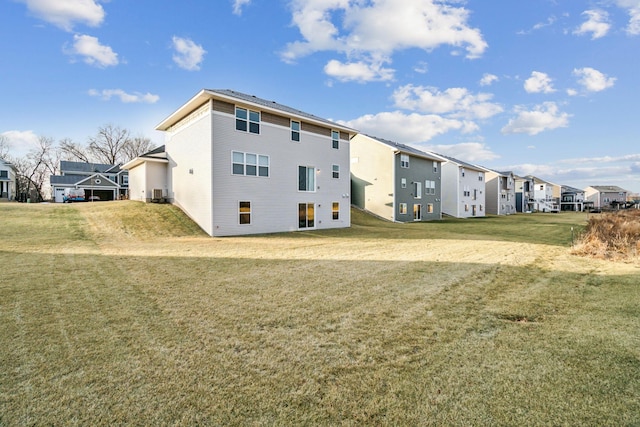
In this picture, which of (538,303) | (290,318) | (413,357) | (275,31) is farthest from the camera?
(275,31)

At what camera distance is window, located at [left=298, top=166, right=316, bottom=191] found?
19750 millimetres

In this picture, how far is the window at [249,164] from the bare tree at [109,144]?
50.2m

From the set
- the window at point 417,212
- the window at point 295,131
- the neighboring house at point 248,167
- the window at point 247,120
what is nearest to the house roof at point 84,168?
the neighboring house at point 248,167

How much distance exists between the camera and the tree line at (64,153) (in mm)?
51594

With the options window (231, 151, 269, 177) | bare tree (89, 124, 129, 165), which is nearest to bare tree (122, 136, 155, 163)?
bare tree (89, 124, 129, 165)

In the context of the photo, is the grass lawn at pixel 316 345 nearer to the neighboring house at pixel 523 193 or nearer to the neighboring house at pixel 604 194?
the neighboring house at pixel 523 193

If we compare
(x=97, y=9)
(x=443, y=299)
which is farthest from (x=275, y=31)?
(x=443, y=299)

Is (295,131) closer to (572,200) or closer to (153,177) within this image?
(153,177)

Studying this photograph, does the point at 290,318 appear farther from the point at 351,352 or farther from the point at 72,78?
the point at 72,78

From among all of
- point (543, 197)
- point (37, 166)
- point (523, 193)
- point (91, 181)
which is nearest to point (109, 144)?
point (37, 166)

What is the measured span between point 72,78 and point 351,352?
29972 mm

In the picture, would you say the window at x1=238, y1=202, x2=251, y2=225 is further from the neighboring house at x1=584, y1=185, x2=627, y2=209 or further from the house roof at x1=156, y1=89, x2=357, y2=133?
the neighboring house at x1=584, y1=185, x2=627, y2=209

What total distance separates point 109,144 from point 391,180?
174ft

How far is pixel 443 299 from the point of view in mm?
5633
